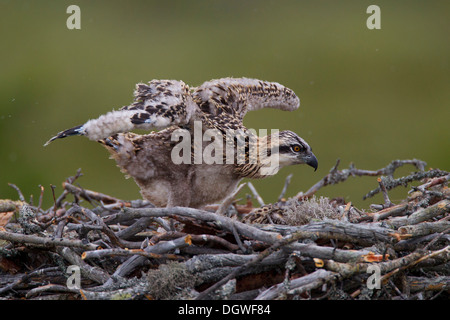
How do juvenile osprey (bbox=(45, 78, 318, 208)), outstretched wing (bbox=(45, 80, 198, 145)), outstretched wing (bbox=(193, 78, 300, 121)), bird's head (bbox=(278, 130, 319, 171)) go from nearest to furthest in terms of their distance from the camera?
outstretched wing (bbox=(45, 80, 198, 145)) → juvenile osprey (bbox=(45, 78, 318, 208)) → bird's head (bbox=(278, 130, 319, 171)) → outstretched wing (bbox=(193, 78, 300, 121))

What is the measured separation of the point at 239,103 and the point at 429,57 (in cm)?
1498

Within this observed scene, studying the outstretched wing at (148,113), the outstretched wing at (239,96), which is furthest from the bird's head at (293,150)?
the outstretched wing at (148,113)

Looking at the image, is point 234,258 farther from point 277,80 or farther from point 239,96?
point 277,80

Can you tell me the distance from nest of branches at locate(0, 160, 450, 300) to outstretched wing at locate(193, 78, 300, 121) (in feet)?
4.88

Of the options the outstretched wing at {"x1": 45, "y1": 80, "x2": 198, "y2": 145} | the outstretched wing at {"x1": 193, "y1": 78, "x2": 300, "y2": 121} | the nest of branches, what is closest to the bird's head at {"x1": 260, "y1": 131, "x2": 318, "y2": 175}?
the outstretched wing at {"x1": 193, "y1": 78, "x2": 300, "y2": 121}

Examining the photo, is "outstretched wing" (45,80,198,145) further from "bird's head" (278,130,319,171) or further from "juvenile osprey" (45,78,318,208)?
"bird's head" (278,130,319,171)

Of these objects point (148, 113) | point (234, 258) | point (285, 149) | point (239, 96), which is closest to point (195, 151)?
point (148, 113)

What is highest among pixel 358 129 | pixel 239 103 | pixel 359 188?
pixel 239 103

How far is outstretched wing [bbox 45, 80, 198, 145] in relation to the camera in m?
4.91

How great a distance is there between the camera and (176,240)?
167 inches

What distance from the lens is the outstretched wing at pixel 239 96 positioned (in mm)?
5871

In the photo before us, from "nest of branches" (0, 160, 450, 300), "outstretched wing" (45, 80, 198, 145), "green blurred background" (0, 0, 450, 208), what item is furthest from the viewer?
"green blurred background" (0, 0, 450, 208)
